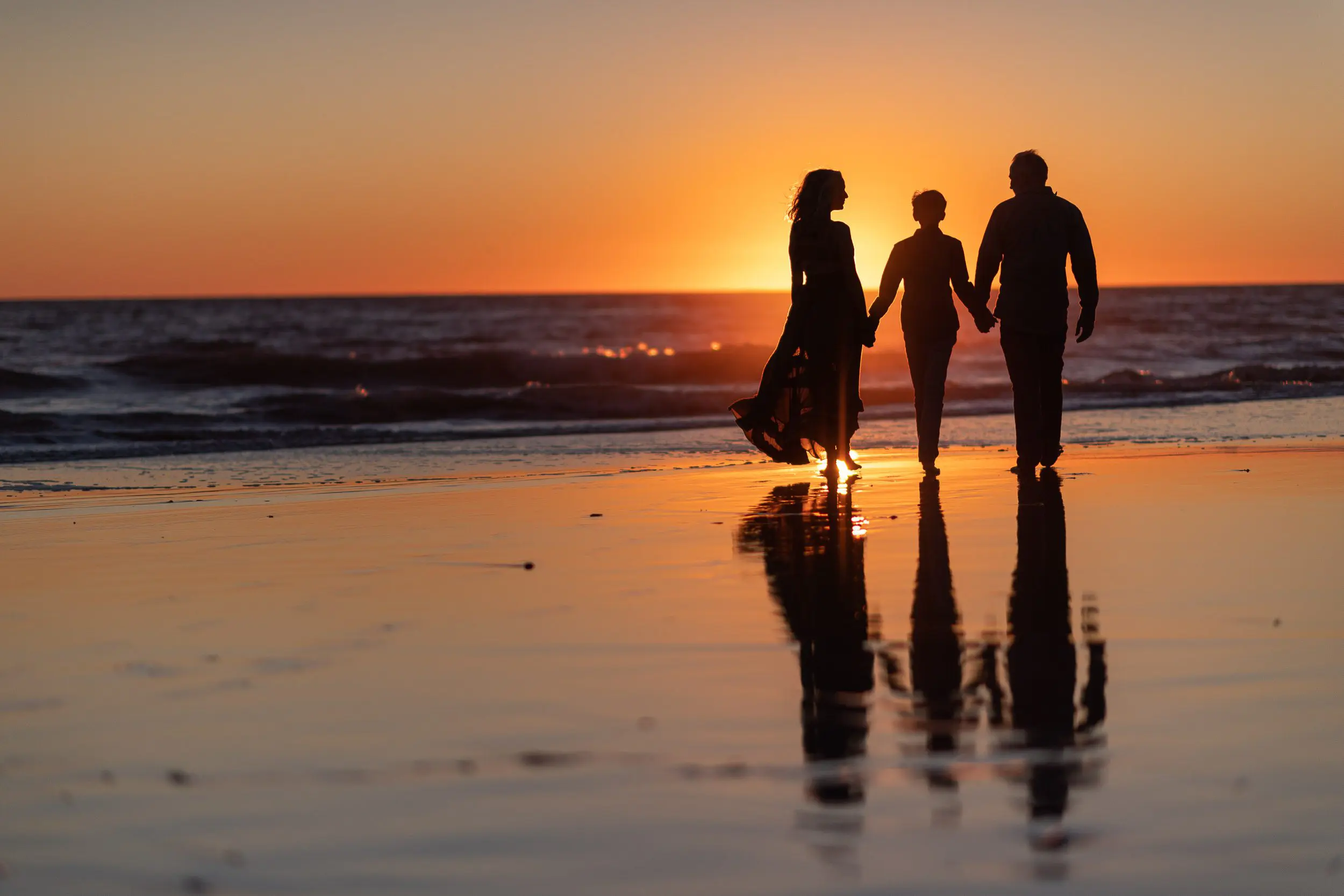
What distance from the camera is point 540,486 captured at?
988 cm

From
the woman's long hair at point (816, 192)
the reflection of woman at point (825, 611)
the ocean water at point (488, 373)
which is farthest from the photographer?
the ocean water at point (488, 373)

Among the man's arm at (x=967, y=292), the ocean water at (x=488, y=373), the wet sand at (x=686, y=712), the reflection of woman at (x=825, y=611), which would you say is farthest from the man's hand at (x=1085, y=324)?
the ocean water at (x=488, y=373)

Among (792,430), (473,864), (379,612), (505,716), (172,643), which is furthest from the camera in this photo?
(792,430)

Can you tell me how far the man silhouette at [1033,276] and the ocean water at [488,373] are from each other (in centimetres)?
508

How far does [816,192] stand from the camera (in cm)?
911

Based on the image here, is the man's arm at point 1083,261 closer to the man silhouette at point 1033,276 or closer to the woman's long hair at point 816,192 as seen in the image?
the man silhouette at point 1033,276

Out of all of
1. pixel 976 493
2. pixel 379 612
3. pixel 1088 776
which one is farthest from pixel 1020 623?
pixel 976 493

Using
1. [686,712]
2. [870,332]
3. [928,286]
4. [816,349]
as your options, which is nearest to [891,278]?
[928,286]

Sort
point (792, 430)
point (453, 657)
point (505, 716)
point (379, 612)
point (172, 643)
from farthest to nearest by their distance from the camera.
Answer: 1. point (792, 430)
2. point (379, 612)
3. point (172, 643)
4. point (453, 657)
5. point (505, 716)

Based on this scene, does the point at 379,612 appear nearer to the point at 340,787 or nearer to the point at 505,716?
the point at 505,716

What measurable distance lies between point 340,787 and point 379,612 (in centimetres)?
207

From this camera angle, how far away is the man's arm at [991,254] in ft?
31.1

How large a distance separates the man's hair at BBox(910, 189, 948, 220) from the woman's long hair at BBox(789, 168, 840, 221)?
0.98m

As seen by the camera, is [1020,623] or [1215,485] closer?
[1020,623]
